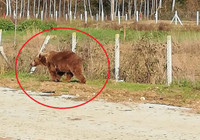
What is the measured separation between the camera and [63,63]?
15.2 meters

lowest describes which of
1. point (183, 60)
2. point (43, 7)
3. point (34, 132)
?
point (34, 132)

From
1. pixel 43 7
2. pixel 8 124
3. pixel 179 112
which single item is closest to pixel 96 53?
pixel 179 112

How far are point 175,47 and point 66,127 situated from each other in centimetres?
966

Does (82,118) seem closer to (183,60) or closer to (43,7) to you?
(183,60)

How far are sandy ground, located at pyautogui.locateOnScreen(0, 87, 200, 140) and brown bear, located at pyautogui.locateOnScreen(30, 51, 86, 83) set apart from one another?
6.65 feet

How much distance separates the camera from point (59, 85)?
614 inches

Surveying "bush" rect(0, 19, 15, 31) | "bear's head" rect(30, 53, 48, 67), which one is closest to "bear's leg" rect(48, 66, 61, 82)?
"bear's head" rect(30, 53, 48, 67)


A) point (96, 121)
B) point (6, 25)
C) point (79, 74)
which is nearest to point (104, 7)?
point (6, 25)

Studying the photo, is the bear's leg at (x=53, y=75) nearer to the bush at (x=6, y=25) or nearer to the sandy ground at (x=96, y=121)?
the sandy ground at (x=96, y=121)

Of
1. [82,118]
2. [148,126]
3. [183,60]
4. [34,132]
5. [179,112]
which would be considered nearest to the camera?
[34,132]

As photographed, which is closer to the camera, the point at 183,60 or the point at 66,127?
the point at 66,127

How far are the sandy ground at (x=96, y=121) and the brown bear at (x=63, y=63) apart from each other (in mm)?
2026

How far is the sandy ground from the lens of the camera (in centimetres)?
918

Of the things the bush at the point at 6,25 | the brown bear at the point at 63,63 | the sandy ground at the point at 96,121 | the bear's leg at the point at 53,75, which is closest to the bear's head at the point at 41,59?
the brown bear at the point at 63,63
